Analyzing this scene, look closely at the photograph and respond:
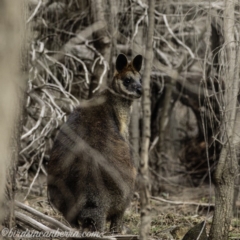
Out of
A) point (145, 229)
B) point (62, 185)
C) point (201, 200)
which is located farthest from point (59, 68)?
point (145, 229)

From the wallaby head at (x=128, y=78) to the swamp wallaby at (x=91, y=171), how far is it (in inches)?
34.5

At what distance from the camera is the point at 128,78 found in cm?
745

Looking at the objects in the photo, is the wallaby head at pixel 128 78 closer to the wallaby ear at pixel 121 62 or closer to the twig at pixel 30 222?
the wallaby ear at pixel 121 62

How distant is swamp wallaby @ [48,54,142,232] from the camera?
5.60m

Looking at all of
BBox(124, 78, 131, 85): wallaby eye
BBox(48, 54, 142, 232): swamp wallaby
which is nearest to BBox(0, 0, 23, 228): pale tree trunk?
BBox(48, 54, 142, 232): swamp wallaby

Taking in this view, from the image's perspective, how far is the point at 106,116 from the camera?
6.45m

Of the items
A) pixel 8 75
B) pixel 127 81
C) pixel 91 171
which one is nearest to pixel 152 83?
pixel 127 81

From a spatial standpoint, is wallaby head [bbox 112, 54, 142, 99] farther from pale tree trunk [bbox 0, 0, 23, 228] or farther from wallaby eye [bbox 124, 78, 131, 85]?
pale tree trunk [bbox 0, 0, 23, 228]

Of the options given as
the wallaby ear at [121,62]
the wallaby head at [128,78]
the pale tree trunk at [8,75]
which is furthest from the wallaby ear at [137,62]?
the pale tree trunk at [8,75]

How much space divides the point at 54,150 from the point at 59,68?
4.09 m

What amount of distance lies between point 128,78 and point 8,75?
12.4 ft

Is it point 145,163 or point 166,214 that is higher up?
point 145,163

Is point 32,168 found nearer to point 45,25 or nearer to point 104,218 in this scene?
point 45,25

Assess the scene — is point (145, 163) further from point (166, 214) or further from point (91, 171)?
point (166, 214)
